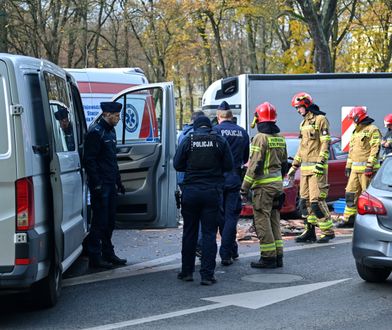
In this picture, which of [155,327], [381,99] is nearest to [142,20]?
[381,99]

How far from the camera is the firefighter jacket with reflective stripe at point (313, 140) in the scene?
9820 millimetres

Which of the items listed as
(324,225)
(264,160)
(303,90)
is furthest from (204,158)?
(303,90)

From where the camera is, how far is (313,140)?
9984 millimetres

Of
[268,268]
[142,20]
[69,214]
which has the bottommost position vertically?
[268,268]

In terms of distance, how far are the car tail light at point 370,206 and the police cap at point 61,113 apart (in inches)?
121

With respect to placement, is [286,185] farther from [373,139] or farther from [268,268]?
[268,268]

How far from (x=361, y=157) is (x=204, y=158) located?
491 centimetres

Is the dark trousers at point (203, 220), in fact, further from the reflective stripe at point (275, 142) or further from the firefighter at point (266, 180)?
the reflective stripe at point (275, 142)

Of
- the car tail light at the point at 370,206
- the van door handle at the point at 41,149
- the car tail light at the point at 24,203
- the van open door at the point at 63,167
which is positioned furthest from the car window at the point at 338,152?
the car tail light at the point at 24,203

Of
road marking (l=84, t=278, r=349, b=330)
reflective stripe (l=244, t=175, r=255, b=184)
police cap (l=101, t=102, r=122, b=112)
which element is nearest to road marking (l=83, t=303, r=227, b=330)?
road marking (l=84, t=278, r=349, b=330)

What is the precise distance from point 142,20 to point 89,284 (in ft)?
93.1

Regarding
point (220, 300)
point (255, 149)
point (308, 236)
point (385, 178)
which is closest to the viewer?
point (220, 300)

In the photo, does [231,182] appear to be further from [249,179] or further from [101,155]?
[101,155]

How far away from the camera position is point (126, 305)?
21.5ft
